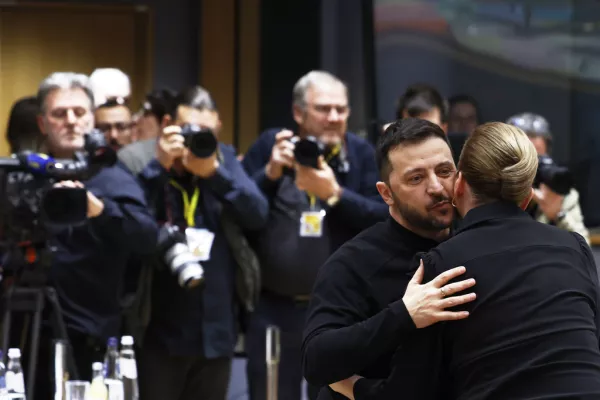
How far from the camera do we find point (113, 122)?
4.74 m

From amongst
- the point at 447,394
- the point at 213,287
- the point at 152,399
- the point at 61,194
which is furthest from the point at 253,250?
the point at 447,394

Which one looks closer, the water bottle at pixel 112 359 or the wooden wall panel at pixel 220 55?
the water bottle at pixel 112 359

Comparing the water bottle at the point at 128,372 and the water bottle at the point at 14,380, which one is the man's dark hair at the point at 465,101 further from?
the water bottle at the point at 14,380

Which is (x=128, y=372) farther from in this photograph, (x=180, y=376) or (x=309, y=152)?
(x=309, y=152)

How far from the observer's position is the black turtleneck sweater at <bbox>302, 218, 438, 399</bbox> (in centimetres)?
245

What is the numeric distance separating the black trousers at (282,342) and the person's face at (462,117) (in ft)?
4.59

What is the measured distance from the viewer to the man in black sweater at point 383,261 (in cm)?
250

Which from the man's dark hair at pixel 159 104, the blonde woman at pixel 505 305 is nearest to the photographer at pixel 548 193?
the man's dark hair at pixel 159 104

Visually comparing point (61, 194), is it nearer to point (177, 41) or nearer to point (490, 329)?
point (490, 329)

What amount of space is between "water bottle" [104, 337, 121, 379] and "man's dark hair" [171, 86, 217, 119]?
1.03 meters

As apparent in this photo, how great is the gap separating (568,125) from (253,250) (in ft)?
7.87

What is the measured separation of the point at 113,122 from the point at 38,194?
3.99 feet

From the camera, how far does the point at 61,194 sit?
3.50m

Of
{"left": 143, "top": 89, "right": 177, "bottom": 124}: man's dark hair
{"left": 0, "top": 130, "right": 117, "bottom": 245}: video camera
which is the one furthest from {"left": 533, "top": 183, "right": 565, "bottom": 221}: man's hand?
{"left": 0, "top": 130, "right": 117, "bottom": 245}: video camera
